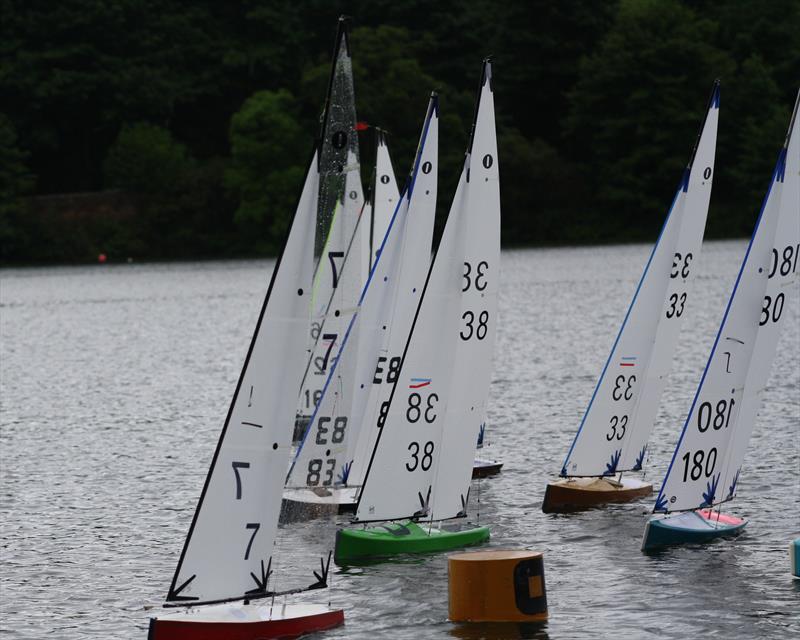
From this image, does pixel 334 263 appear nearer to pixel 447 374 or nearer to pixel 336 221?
pixel 336 221

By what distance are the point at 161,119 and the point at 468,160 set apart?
291ft

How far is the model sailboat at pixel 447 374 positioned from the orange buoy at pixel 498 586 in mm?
2471

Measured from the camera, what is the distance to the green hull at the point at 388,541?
1881 cm

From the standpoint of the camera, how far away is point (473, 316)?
1848cm

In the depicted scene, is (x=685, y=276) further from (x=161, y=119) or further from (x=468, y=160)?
(x=161, y=119)

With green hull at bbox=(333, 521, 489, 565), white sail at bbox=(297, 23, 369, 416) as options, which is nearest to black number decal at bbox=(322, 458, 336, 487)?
white sail at bbox=(297, 23, 369, 416)

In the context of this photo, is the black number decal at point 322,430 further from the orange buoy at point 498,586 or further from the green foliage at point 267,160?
the green foliage at point 267,160

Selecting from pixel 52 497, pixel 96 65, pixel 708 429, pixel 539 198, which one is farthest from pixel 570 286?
pixel 708 429

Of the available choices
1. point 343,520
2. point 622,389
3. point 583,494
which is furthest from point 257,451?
point 583,494

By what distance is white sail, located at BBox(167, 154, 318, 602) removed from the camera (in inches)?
541

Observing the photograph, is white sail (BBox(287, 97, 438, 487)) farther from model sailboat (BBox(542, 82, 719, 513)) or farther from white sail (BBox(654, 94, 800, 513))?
white sail (BBox(654, 94, 800, 513))

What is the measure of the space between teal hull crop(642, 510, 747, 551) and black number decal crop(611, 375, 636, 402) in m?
2.13

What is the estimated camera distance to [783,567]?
60.7 feet

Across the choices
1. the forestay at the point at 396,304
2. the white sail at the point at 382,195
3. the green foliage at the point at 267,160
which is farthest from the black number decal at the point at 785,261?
the green foliage at the point at 267,160
